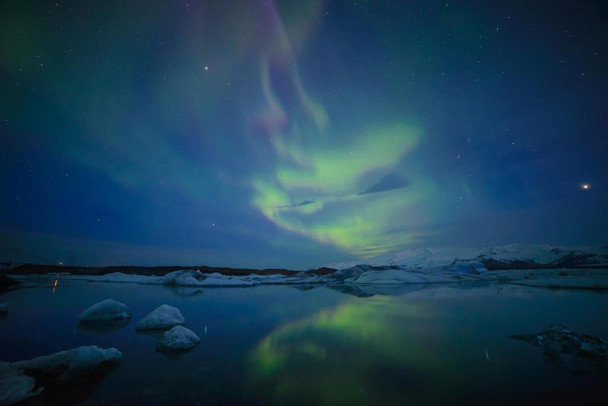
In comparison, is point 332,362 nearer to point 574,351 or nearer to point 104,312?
point 574,351

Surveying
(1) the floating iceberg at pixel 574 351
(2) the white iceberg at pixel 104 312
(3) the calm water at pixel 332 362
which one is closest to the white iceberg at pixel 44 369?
(3) the calm water at pixel 332 362

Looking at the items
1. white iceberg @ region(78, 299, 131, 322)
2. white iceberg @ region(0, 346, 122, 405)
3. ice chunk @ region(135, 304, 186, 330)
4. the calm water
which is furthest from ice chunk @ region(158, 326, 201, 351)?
white iceberg @ region(78, 299, 131, 322)

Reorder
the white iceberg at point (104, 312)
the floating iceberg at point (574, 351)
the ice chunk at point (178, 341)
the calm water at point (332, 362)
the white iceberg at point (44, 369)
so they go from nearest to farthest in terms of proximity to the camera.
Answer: the white iceberg at point (44, 369)
the calm water at point (332, 362)
the floating iceberg at point (574, 351)
the ice chunk at point (178, 341)
the white iceberg at point (104, 312)

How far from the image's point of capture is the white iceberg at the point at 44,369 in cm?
324

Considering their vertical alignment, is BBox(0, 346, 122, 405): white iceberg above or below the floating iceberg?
above

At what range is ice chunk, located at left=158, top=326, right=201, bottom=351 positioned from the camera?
552cm

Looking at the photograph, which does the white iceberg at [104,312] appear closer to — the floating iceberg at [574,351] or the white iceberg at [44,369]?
the white iceberg at [44,369]

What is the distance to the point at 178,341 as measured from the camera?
562cm

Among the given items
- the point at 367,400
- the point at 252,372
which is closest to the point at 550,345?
the point at 367,400

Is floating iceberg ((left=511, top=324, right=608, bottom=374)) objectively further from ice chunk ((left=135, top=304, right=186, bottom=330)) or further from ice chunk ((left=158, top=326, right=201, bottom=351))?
ice chunk ((left=135, top=304, right=186, bottom=330))

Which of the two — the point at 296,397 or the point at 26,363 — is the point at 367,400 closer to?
the point at 296,397

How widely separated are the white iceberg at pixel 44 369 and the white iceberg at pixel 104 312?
17.0 feet

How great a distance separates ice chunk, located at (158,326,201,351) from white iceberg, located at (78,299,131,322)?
481cm

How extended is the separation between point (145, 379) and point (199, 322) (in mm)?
4636
